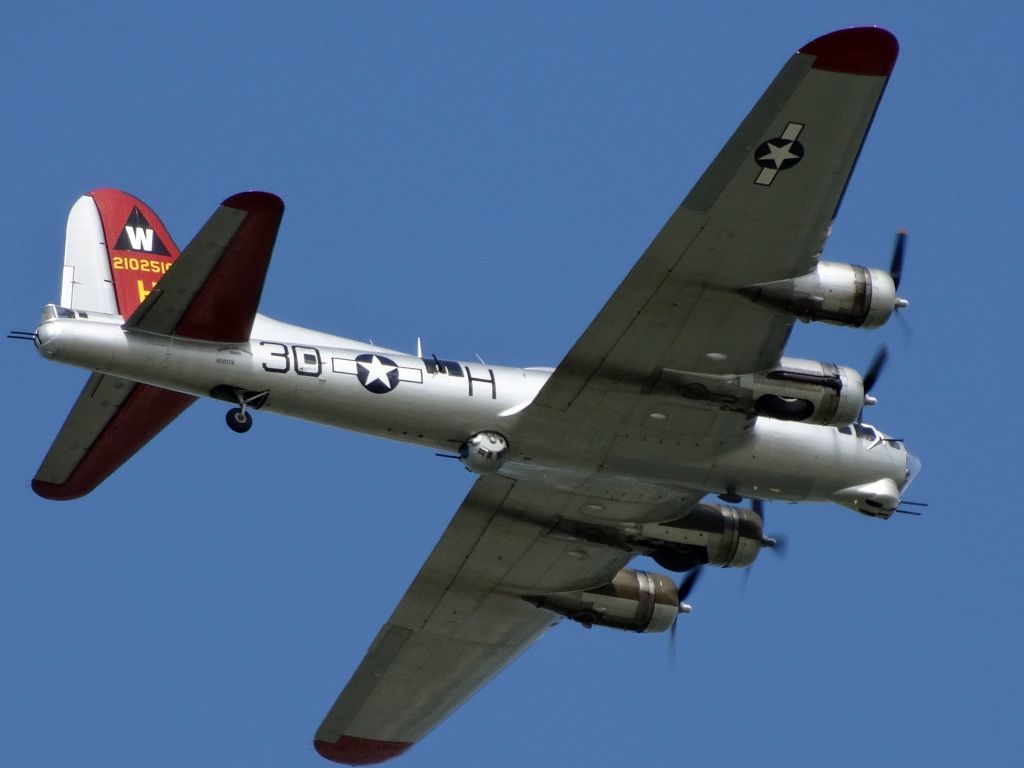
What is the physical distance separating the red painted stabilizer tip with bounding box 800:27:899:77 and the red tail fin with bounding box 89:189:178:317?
11955 millimetres

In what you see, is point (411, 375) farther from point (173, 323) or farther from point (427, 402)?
point (173, 323)

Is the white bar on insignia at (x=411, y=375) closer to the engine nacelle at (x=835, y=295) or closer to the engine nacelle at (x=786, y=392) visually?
the engine nacelle at (x=786, y=392)

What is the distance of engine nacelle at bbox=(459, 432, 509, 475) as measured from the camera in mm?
29484

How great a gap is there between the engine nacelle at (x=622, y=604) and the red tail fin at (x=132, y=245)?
10.6m

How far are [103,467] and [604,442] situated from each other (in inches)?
341

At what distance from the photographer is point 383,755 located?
1480 inches

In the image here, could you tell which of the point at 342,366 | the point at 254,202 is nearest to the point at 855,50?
the point at 254,202

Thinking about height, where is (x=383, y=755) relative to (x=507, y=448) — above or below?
below

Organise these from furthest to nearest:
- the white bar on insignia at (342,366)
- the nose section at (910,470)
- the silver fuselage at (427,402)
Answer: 1. the nose section at (910,470)
2. the white bar on insignia at (342,366)
3. the silver fuselage at (427,402)

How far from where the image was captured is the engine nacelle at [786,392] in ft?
94.7

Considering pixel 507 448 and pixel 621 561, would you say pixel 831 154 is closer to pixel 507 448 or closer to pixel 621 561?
pixel 507 448

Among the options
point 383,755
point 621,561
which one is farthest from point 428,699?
point 621,561

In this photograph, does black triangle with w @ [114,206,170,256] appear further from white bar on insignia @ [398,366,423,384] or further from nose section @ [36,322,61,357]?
white bar on insignia @ [398,366,423,384]

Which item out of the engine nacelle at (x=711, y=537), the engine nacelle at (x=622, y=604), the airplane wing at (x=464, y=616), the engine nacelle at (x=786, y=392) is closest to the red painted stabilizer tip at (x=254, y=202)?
the engine nacelle at (x=786, y=392)
